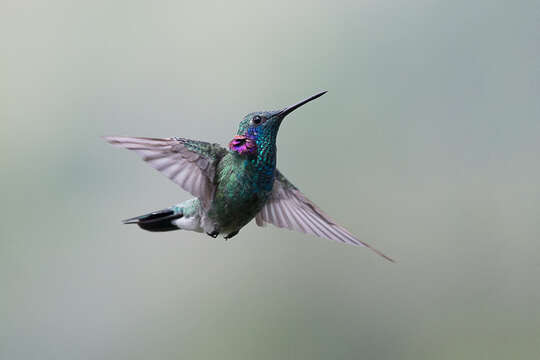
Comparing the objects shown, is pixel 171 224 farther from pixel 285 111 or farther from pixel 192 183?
pixel 285 111

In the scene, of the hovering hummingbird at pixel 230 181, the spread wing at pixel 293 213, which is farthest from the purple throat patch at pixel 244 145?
the spread wing at pixel 293 213

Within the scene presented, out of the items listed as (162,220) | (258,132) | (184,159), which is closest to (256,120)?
(258,132)

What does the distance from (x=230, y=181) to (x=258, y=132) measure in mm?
87

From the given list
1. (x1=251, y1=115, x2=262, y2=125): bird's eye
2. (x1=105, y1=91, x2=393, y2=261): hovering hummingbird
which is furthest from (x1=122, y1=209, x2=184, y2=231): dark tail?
(x1=251, y1=115, x2=262, y2=125): bird's eye

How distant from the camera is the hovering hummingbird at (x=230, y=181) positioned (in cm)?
80

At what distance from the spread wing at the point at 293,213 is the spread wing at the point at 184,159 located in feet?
0.48

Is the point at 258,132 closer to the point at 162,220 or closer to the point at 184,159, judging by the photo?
the point at 184,159

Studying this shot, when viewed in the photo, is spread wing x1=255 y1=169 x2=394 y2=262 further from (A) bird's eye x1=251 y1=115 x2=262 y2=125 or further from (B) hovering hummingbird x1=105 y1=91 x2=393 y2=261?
(A) bird's eye x1=251 y1=115 x2=262 y2=125

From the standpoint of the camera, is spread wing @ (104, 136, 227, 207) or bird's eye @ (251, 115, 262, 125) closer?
spread wing @ (104, 136, 227, 207)

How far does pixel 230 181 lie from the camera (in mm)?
887

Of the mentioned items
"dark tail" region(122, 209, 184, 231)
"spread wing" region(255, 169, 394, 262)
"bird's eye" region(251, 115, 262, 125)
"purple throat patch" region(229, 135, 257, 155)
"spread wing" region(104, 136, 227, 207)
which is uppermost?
"bird's eye" region(251, 115, 262, 125)

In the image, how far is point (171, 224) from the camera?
985mm

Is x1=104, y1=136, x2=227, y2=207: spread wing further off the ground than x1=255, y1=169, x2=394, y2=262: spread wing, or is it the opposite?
x1=104, y1=136, x2=227, y2=207: spread wing

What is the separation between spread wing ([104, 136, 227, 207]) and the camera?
2.39ft
